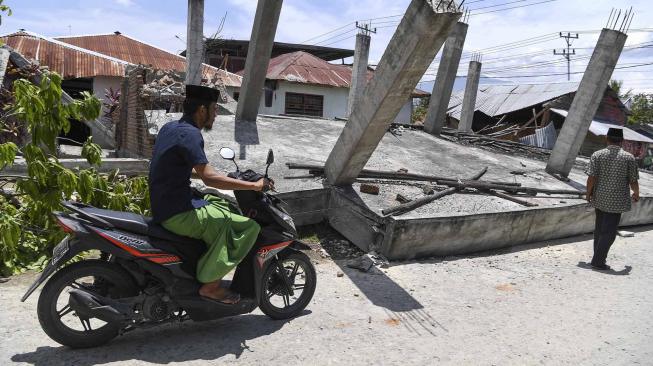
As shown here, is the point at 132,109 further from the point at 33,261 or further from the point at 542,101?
the point at 542,101

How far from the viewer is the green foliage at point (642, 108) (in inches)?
1427

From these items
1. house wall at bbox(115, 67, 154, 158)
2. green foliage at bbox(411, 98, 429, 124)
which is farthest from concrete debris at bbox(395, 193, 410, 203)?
green foliage at bbox(411, 98, 429, 124)

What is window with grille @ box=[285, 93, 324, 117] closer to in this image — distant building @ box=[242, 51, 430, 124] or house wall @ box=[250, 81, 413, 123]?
distant building @ box=[242, 51, 430, 124]

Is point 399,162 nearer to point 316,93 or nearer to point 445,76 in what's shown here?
point 445,76

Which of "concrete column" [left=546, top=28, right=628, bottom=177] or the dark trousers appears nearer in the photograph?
the dark trousers

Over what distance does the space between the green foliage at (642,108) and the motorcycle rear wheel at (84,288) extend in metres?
40.1

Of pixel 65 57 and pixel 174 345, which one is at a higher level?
pixel 65 57

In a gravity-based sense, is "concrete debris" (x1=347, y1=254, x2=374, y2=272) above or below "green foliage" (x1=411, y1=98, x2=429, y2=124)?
below

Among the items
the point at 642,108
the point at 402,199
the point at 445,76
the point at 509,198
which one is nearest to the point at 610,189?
the point at 509,198

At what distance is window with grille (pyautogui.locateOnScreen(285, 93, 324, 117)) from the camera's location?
26.6 metres

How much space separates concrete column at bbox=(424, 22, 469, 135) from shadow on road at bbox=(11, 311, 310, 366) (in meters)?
11.2

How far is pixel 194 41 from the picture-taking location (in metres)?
12.3

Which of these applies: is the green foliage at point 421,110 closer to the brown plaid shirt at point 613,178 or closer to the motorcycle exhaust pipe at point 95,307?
the brown plaid shirt at point 613,178

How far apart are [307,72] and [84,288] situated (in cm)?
2430
